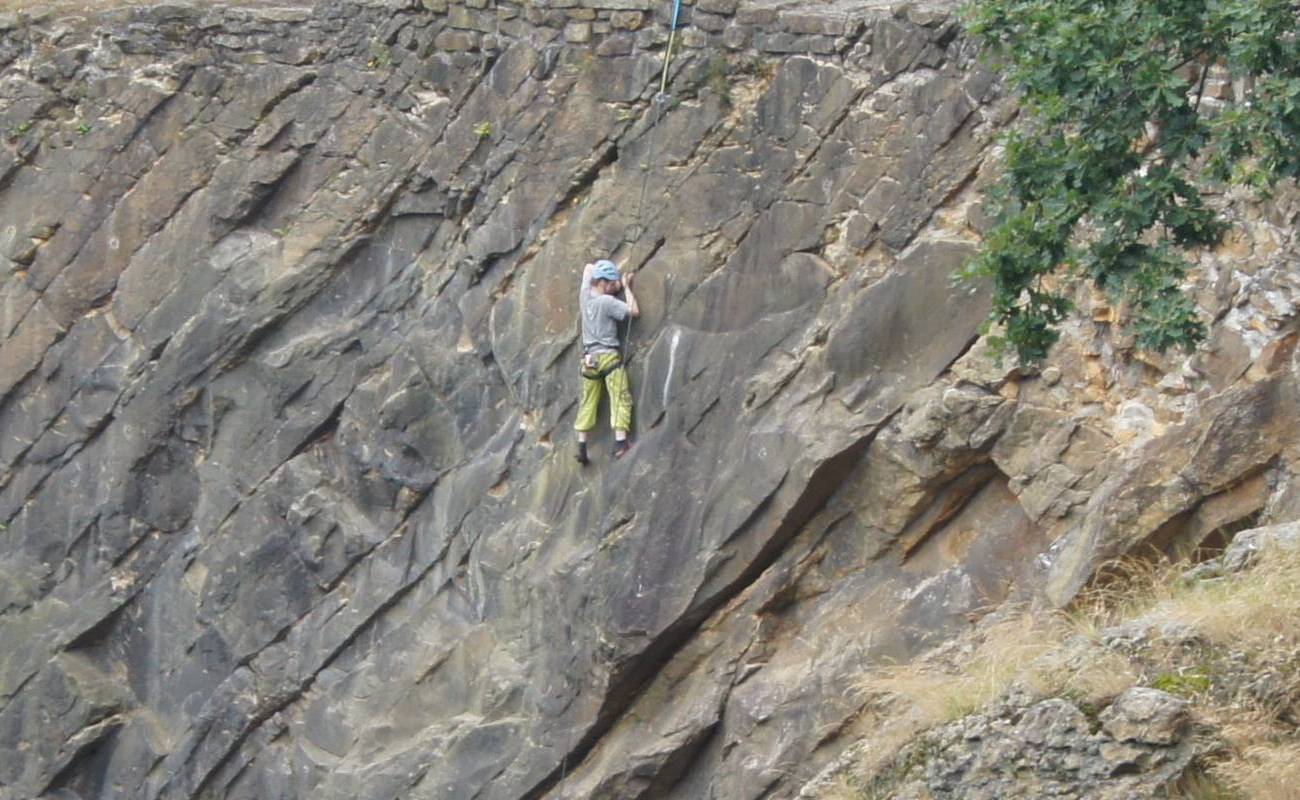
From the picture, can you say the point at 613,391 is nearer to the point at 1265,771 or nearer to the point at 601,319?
the point at 601,319

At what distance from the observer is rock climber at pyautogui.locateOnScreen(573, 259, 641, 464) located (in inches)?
Result: 545

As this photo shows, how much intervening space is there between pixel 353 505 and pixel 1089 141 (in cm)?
872

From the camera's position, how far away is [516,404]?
1505cm

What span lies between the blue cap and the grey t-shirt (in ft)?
0.38

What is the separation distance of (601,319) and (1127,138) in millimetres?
5684

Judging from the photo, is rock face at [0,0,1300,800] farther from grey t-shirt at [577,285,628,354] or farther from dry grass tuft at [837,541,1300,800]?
dry grass tuft at [837,541,1300,800]

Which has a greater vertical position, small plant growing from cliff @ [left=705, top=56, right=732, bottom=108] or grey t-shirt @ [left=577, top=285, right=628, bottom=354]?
small plant growing from cliff @ [left=705, top=56, right=732, bottom=108]

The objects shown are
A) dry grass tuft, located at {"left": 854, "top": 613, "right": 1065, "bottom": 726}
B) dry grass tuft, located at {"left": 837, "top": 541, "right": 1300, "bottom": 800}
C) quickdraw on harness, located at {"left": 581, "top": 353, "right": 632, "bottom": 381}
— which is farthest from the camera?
quickdraw on harness, located at {"left": 581, "top": 353, "right": 632, "bottom": 381}

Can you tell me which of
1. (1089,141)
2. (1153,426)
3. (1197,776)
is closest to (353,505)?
(1153,426)

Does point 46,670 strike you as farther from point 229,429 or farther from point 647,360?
point 647,360

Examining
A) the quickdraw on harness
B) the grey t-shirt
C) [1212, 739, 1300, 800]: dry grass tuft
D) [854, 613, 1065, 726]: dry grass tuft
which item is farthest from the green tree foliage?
the quickdraw on harness

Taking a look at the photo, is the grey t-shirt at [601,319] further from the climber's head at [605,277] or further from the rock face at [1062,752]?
the rock face at [1062,752]

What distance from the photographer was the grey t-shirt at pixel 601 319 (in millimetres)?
13812

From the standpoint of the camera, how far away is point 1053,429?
11695 millimetres
